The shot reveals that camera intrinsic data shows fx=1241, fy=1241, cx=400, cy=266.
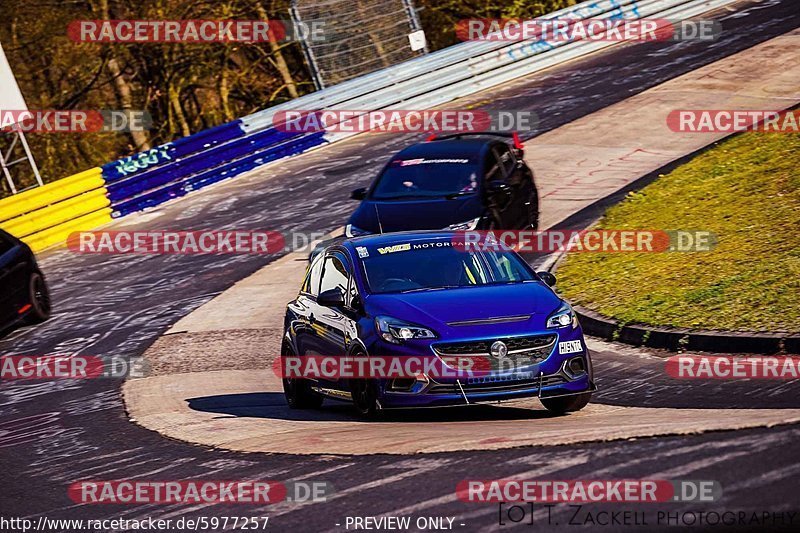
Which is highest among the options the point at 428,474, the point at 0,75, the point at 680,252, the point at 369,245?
the point at 0,75

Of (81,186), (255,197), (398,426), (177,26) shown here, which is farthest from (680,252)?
(177,26)

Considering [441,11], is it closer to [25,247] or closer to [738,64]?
[738,64]

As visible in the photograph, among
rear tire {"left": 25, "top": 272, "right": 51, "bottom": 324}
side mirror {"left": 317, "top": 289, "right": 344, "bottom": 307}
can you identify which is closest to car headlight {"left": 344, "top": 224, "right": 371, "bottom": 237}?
rear tire {"left": 25, "top": 272, "right": 51, "bottom": 324}

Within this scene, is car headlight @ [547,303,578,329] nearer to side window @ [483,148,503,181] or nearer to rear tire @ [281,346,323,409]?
rear tire @ [281,346,323,409]

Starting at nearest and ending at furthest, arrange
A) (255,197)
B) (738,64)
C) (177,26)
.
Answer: (255,197)
(738,64)
(177,26)

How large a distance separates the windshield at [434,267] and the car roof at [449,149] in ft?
22.8

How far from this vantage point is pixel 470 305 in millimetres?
9578

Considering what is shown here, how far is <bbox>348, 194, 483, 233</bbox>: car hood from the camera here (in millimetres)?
15875

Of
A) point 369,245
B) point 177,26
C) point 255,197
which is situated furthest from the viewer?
point 177,26

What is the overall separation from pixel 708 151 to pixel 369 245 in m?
11.5

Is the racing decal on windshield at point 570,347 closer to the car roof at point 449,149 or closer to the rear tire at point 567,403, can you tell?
the rear tire at point 567,403

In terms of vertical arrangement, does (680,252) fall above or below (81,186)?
below

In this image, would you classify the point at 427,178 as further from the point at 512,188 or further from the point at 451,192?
the point at 512,188

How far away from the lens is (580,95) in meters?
27.9
